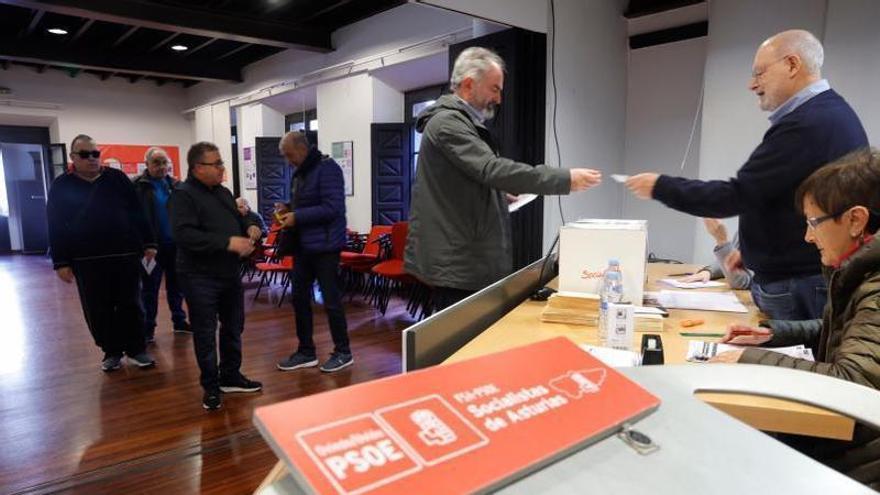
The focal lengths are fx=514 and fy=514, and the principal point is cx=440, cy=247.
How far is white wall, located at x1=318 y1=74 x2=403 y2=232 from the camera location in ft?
20.3

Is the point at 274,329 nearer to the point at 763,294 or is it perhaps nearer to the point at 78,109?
the point at 763,294

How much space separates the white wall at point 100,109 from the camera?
28.6 feet

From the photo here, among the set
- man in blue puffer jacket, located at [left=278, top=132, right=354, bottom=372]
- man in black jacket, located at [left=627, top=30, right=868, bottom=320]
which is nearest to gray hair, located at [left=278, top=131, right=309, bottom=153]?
man in blue puffer jacket, located at [left=278, top=132, right=354, bottom=372]

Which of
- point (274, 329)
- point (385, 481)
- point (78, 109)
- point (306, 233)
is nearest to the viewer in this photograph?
point (385, 481)

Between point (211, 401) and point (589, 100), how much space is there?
3.31 meters

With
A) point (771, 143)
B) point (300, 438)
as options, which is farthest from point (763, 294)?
point (300, 438)

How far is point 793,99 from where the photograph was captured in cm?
164

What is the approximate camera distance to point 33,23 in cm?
651

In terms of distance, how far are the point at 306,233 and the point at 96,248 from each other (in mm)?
1260

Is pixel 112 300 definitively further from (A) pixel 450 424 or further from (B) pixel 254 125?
(B) pixel 254 125

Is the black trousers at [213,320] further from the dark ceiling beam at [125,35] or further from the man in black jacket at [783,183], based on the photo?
the dark ceiling beam at [125,35]

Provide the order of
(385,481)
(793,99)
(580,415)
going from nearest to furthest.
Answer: (385,481) → (580,415) → (793,99)

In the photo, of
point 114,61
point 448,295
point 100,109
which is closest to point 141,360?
point 448,295

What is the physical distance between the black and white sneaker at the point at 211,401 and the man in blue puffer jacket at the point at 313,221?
0.69 m
